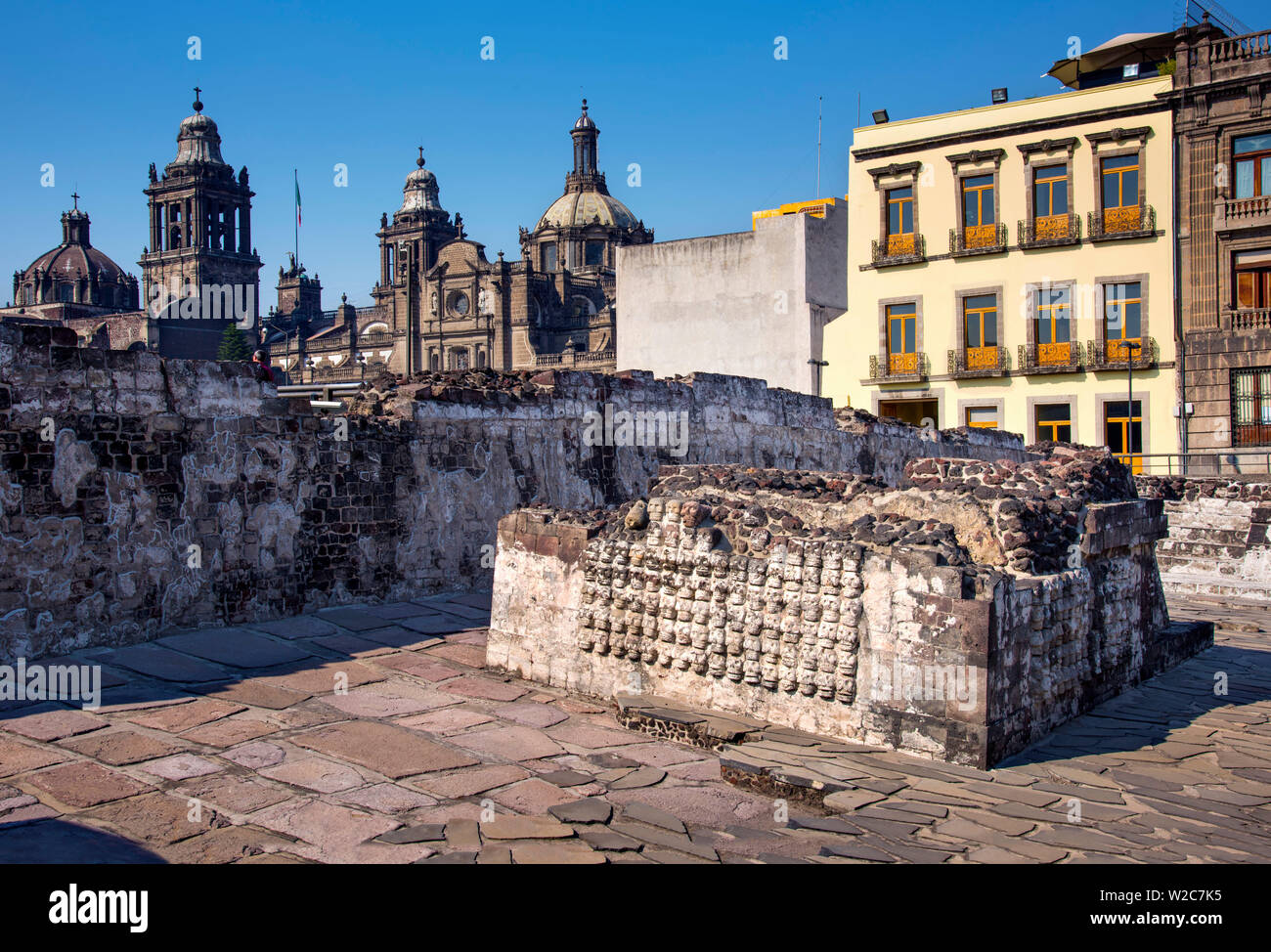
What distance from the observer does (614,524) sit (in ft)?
24.7

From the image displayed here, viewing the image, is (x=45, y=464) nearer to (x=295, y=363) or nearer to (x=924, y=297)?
(x=924, y=297)

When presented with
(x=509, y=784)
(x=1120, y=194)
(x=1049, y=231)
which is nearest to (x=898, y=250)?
(x=1049, y=231)

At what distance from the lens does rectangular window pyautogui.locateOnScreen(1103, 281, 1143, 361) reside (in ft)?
79.7

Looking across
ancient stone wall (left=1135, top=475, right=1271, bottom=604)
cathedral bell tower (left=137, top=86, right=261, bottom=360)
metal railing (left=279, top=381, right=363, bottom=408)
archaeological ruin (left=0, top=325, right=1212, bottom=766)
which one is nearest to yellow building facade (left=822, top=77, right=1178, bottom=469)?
ancient stone wall (left=1135, top=475, right=1271, bottom=604)

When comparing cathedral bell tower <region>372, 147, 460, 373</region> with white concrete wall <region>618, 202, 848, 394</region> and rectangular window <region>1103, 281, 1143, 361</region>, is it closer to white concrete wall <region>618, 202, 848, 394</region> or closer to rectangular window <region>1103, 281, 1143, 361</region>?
white concrete wall <region>618, 202, 848, 394</region>

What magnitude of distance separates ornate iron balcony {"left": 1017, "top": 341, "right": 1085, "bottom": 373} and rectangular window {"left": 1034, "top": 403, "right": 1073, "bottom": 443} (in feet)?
3.00

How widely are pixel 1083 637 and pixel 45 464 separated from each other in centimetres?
725

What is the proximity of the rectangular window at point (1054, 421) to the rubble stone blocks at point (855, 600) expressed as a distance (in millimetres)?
17759

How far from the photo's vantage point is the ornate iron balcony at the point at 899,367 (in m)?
26.6

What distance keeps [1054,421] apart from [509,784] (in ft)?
75.1

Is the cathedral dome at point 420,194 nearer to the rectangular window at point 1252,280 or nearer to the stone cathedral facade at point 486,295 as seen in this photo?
the stone cathedral facade at point 486,295

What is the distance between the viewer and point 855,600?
6.13m
